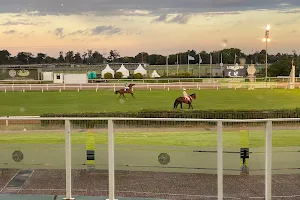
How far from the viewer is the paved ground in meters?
4.35

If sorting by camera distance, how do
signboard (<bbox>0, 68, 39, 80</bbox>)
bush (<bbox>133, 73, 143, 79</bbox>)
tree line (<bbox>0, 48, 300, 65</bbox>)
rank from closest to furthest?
signboard (<bbox>0, 68, 39, 80</bbox>) < bush (<bbox>133, 73, 143, 79</bbox>) < tree line (<bbox>0, 48, 300, 65</bbox>)

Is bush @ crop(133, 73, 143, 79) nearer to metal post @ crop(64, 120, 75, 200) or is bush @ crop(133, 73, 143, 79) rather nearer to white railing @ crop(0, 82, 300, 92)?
white railing @ crop(0, 82, 300, 92)

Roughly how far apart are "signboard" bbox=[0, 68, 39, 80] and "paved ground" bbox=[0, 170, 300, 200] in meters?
43.3

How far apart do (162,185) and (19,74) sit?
4454 cm

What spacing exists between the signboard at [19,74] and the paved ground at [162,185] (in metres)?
43.3

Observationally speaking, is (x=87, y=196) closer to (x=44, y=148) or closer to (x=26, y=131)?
(x=44, y=148)

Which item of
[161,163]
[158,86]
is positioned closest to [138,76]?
[158,86]

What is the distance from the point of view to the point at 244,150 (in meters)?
4.87

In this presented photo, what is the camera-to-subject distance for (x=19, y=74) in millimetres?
46188

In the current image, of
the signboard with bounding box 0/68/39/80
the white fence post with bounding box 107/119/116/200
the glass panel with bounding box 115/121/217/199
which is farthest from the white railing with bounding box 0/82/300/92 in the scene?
the white fence post with bounding box 107/119/116/200

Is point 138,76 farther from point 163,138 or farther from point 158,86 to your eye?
point 163,138

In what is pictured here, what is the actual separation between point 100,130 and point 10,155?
110 centimetres

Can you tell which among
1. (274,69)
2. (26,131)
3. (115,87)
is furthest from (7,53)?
(26,131)

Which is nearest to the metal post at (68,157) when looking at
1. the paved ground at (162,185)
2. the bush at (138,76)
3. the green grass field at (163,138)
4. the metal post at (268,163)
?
the green grass field at (163,138)
